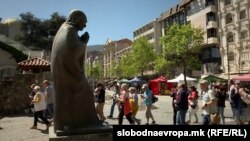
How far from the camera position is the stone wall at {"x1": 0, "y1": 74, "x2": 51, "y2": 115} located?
2019cm

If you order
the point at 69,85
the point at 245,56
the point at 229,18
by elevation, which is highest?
the point at 229,18

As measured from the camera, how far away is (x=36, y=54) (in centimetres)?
4394

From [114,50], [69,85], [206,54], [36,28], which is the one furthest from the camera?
[114,50]

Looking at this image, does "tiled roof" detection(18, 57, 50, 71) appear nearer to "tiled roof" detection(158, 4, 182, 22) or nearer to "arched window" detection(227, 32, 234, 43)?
"arched window" detection(227, 32, 234, 43)

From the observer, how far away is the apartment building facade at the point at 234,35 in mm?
46219

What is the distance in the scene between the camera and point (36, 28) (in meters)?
52.2

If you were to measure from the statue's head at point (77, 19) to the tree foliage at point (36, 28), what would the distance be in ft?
155

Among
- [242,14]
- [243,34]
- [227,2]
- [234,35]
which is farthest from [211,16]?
[243,34]

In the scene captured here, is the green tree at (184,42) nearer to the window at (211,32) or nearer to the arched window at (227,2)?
the window at (211,32)

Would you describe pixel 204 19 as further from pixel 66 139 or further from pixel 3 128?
pixel 66 139

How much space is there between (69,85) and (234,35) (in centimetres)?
4629

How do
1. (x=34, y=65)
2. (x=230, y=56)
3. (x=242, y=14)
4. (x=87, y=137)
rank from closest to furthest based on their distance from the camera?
(x=87, y=137), (x=34, y=65), (x=242, y=14), (x=230, y=56)

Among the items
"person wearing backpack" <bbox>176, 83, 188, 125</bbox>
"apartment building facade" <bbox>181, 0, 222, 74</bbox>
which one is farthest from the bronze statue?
"apartment building facade" <bbox>181, 0, 222, 74</bbox>

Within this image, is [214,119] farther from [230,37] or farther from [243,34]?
[230,37]
